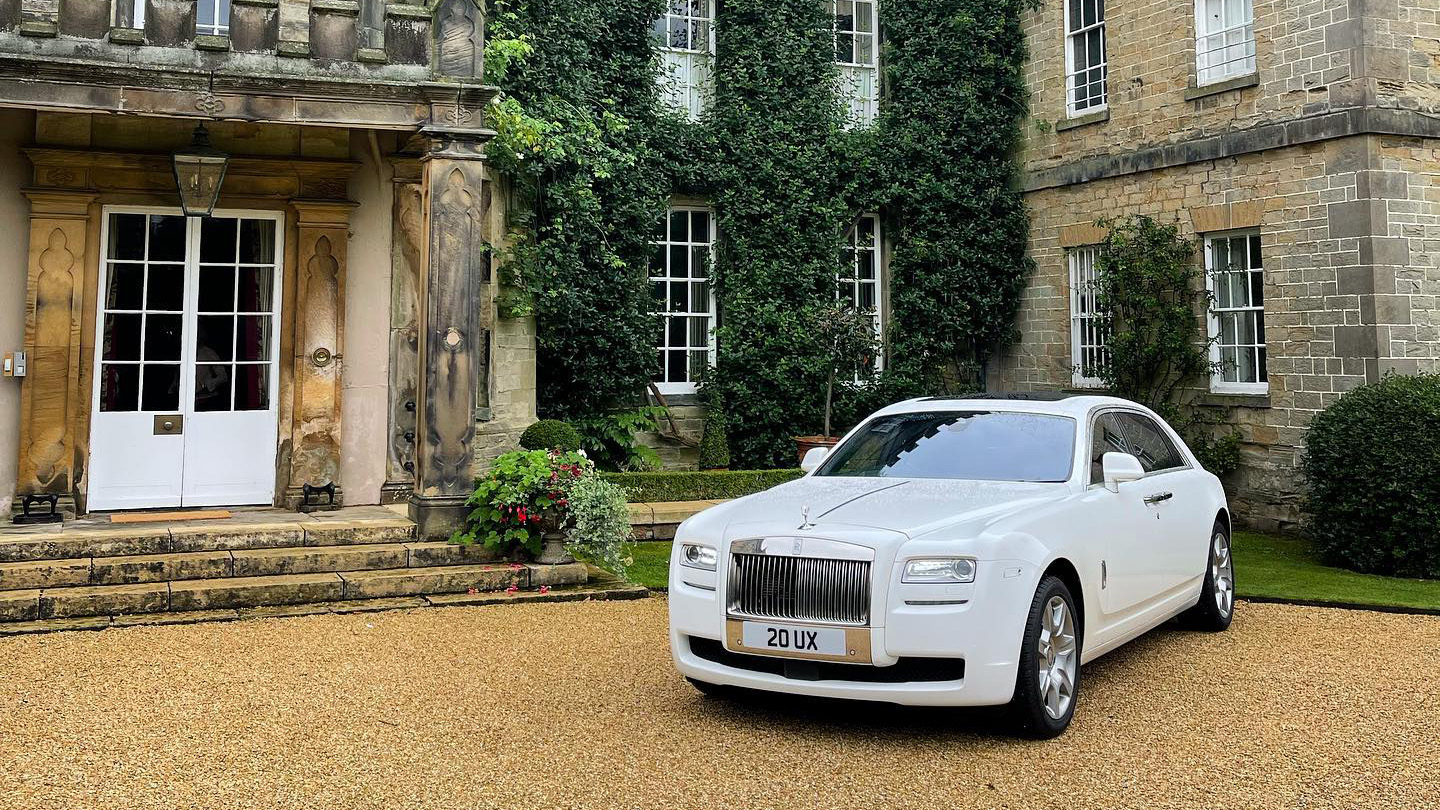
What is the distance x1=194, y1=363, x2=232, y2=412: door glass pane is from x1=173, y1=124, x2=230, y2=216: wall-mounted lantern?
1.67 metres

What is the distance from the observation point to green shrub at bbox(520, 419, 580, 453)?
36.9 ft

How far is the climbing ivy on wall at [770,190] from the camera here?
12.9 meters

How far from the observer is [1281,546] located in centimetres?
1168

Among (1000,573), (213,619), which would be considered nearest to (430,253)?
(213,619)

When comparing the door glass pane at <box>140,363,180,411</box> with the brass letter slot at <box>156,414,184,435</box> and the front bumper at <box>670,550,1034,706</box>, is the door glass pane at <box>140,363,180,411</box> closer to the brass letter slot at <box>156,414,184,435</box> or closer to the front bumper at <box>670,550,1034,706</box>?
the brass letter slot at <box>156,414,184,435</box>

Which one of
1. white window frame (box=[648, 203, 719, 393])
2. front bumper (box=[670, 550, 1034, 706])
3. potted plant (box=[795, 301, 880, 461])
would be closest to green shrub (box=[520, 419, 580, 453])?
white window frame (box=[648, 203, 719, 393])

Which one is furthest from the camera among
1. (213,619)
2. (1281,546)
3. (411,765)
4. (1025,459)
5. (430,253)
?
(1281,546)

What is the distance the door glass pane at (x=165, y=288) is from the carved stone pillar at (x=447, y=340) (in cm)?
266

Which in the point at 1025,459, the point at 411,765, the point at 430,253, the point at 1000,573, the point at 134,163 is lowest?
the point at 411,765

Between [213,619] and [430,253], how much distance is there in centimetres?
315

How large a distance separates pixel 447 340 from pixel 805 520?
4445 millimetres

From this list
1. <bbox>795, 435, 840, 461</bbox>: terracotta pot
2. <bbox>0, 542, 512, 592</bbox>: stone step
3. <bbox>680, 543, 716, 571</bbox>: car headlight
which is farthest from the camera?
<bbox>795, 435, 840, 461</bbox>: terracotta pot

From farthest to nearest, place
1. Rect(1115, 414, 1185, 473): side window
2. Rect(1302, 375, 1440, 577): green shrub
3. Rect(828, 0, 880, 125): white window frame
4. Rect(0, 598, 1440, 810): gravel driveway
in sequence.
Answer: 1. Rect(828, 0, 880, 125): white window frame
2. Rect(1302, 375, 1440, 577): green shrub
3. Rect(1115, 414, 1185, 473): side window
4. Rect(0, 598, 1440, 810): gravel driveway

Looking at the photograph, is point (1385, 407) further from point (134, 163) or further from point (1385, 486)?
point (134, 163)
